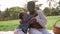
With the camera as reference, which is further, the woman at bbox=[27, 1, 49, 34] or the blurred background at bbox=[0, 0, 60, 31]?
the blurred background at bbox=[0, 0, 60, 31]

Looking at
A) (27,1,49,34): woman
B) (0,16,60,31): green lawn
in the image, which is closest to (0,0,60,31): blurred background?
(0,16,60,31): green lawn

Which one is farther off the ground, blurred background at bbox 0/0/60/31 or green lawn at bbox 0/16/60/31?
blurred background at bbox 0/0/60/31

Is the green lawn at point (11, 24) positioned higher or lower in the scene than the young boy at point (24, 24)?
lower

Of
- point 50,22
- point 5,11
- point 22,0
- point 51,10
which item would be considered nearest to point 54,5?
point 51,10

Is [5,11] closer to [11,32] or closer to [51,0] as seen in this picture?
[11,32]

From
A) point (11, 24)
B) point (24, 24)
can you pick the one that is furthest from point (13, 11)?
point (24, 24)

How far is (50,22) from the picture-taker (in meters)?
3.76

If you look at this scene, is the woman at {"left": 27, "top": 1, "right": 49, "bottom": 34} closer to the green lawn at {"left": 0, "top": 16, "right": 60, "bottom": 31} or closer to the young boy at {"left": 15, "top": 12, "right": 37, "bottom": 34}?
the young boy at {"left": 15, "top": 12, "right": 37, "bottom": 34}

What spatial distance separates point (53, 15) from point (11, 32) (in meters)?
1.01

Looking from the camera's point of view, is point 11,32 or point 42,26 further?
point 11,32

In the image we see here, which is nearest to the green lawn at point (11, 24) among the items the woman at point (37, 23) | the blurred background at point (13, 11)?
the blurred background at point (13, 11)

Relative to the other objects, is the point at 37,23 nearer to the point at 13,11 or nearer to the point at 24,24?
the point at 24,24

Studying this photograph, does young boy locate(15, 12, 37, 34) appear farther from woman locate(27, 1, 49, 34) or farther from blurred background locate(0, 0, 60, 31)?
blurred background locate(0, 0, 60, 31)

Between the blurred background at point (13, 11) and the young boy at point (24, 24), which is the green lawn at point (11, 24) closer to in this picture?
the blurred background at point (13, 11)
